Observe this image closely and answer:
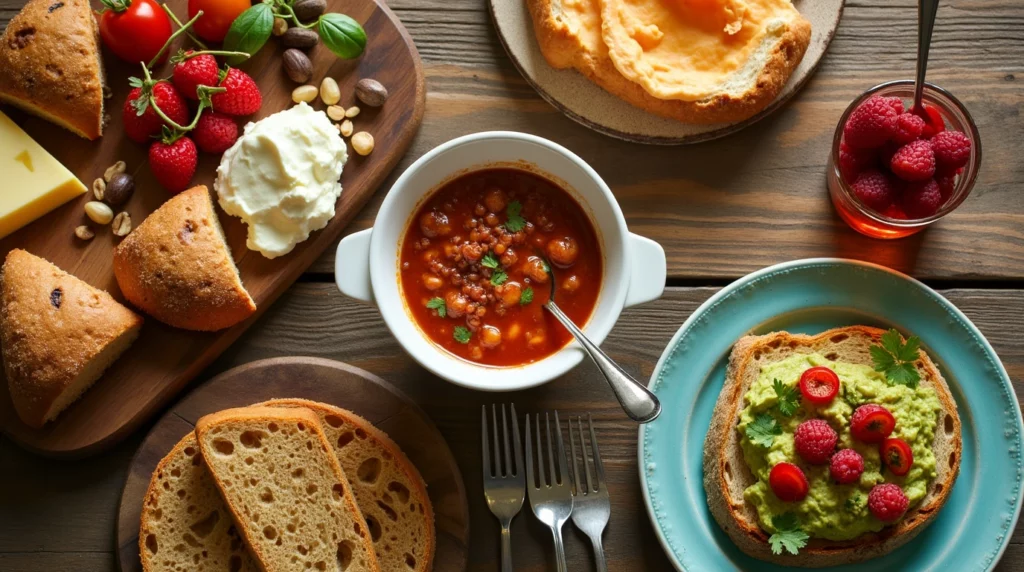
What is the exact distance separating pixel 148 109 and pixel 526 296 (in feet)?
4.79

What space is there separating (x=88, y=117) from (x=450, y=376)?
61.1 inches

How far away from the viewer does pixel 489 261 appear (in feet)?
8.54

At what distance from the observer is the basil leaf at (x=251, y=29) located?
8.81 feet

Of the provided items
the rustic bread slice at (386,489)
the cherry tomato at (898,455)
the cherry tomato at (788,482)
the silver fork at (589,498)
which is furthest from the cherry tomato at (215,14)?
the cherry tomato at (898,455)

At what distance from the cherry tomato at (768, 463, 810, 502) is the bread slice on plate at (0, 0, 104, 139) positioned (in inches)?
102

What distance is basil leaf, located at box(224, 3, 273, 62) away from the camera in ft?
8.81

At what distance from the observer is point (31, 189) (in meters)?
2.70

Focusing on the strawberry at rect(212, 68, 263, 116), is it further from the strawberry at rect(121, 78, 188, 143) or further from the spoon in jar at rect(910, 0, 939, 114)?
the spoon in jar at rect(910, 0, 939, 114)

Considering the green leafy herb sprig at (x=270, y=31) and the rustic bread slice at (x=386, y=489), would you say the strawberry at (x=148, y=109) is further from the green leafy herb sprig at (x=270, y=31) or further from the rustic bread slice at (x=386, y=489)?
the rustic bread slice at (x=386, y=489)

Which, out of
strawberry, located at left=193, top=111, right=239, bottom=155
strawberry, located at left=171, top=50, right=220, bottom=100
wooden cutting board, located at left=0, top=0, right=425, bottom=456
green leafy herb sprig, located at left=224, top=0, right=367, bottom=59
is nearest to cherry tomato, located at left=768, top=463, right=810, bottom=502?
wooden cutting board, located at left=0, top=0, right=425, bottom=456

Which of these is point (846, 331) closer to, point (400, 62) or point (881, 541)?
point (881, 541)

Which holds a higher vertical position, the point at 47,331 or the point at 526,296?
the point at 526,296

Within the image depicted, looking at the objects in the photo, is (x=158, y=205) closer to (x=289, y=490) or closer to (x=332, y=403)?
(x=332, y=403)

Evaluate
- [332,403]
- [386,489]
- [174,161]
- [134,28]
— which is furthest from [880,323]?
[134,28]
